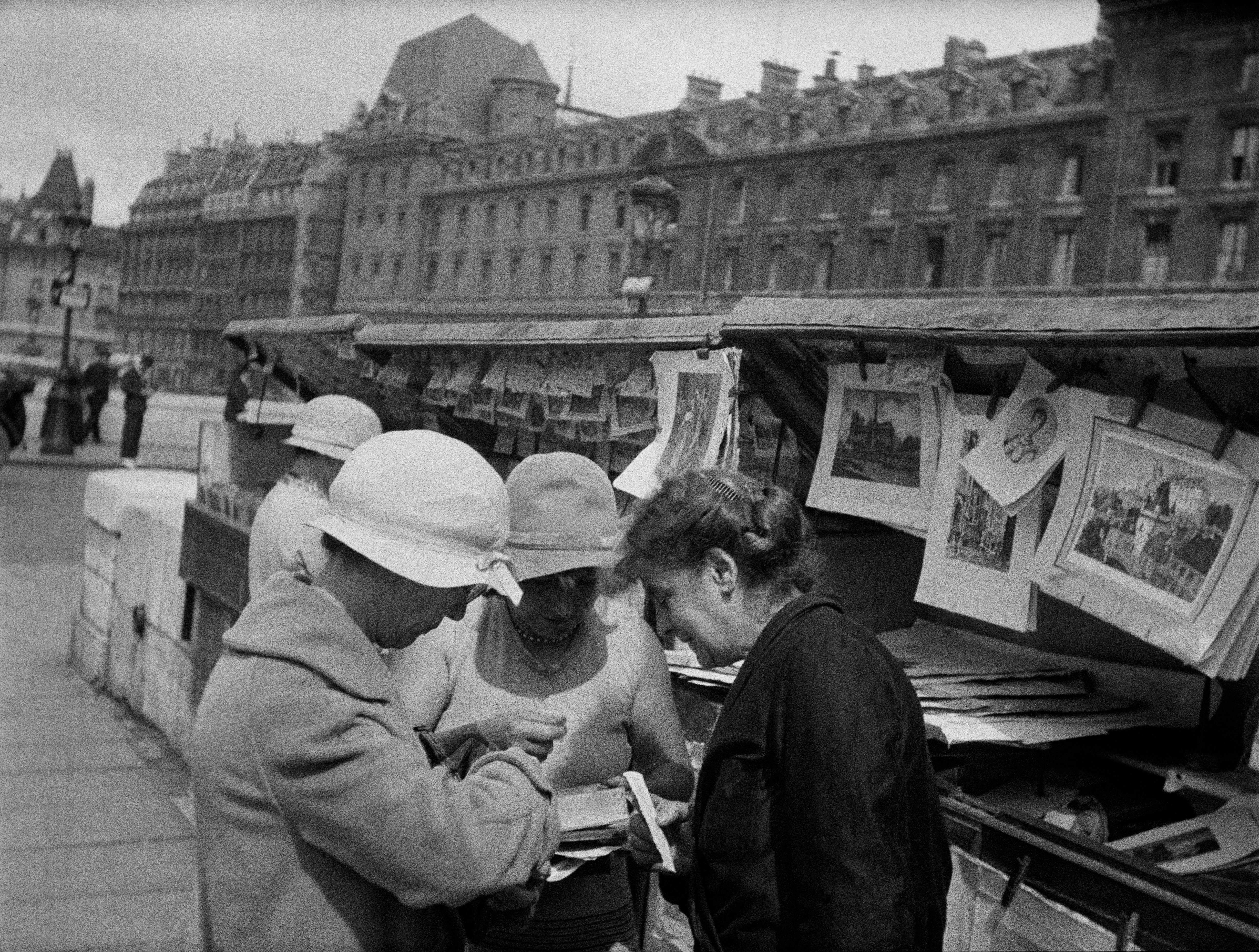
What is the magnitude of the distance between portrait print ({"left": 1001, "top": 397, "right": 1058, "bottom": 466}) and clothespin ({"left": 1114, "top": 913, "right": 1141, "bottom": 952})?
1.02 m

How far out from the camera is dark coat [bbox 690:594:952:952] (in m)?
1.86

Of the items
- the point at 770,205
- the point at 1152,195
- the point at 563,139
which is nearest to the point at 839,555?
the point at 1152,195

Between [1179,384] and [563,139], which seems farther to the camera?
[563,139]

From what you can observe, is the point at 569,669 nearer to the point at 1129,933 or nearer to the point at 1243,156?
the point at 1129,933

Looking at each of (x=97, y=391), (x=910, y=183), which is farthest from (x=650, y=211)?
(x=910, y=183)

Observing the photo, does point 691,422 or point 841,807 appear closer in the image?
point 841,807

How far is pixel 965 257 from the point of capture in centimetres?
4750

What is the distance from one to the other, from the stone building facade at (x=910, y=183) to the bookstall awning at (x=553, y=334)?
27211mm

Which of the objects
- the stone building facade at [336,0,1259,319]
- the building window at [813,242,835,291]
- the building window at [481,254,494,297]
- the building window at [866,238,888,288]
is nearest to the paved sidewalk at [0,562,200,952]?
the stone building facade at [336,0,1259,319]

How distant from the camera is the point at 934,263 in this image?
4878 centimetres

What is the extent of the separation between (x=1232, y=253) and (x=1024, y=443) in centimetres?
4118

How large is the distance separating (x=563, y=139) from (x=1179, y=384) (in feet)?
217

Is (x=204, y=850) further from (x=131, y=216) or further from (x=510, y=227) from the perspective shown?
(x=131, y=216)

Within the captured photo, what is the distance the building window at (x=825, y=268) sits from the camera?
51.7 meters
